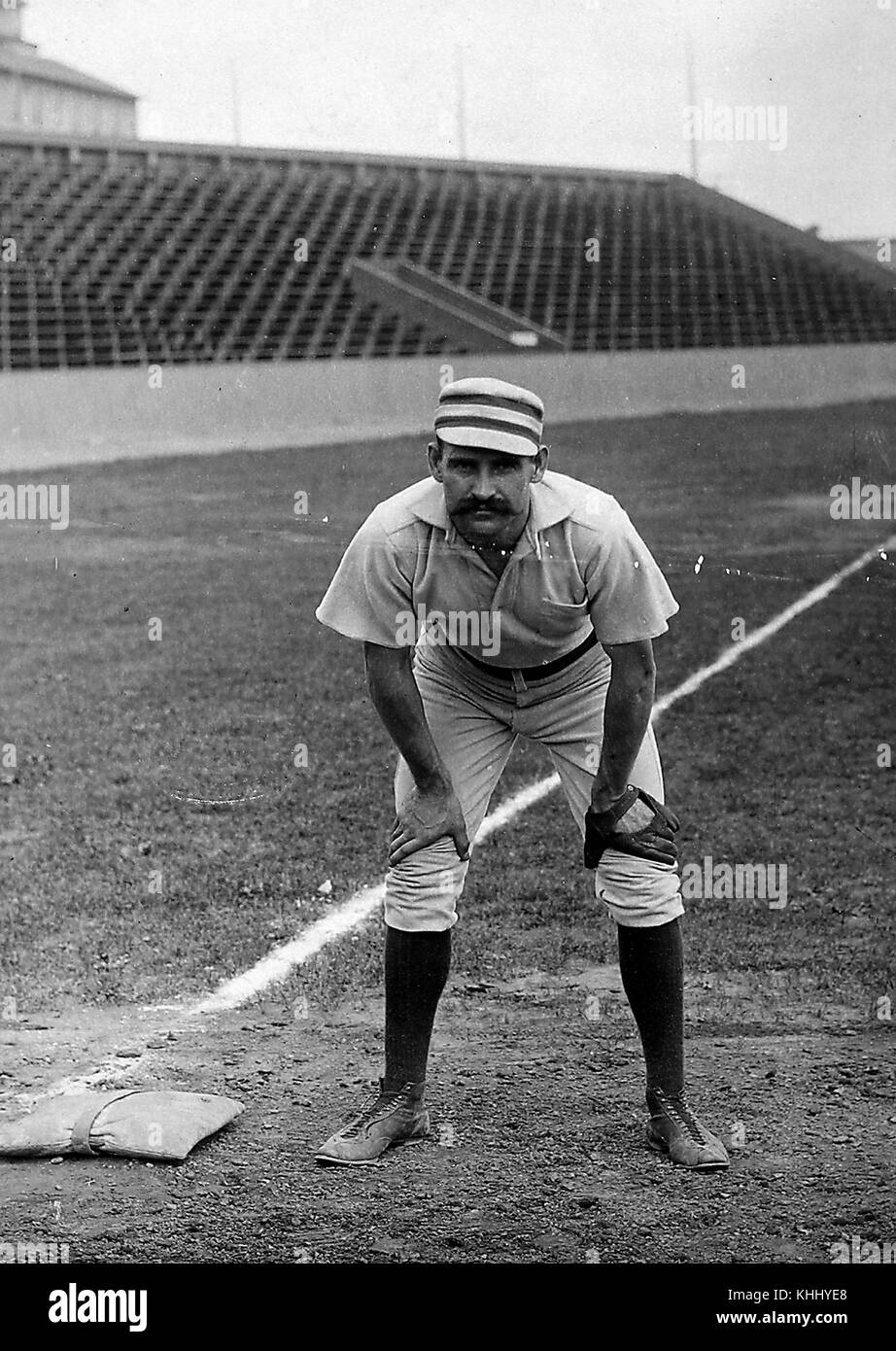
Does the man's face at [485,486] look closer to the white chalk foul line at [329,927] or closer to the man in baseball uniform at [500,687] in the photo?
the man in baseball uniform at [500,687]

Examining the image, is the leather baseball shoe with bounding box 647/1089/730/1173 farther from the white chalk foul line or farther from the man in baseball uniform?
the white chalk foul line

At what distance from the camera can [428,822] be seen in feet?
9.66

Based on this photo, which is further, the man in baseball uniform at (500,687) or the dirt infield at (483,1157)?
the man in baseball uniform at (500,687)

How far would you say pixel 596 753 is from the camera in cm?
305

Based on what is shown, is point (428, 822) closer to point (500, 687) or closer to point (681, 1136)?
point (500, 687)

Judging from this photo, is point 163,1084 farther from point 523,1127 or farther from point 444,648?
point 444,648

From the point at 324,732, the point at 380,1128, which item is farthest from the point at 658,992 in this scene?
the point at 324,732

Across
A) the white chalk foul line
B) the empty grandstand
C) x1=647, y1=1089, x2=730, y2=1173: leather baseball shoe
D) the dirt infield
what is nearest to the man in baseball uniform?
x1=647, y1=1089, x2=730, y2=1173: leather baseball shoe

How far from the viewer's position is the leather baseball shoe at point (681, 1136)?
9.52ft

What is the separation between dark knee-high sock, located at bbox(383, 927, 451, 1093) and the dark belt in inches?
19.2

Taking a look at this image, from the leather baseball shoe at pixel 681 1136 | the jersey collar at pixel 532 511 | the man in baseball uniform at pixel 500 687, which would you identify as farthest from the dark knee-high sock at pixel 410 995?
the jersey collar at pixel 532 511

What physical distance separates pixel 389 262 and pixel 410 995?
6151 millimetres

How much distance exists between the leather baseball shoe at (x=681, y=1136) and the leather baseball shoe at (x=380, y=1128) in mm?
433

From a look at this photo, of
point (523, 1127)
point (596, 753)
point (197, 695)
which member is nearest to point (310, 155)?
point (197, 695)
